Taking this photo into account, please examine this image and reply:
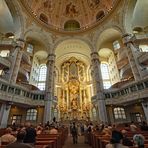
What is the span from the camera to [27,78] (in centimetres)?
2238

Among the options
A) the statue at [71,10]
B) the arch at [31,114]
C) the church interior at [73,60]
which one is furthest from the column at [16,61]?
the statue at [71,10]

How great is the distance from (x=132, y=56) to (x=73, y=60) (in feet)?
53.3

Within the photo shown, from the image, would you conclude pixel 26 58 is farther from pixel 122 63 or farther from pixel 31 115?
pixel 122 63

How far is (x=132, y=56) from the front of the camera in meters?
17.2

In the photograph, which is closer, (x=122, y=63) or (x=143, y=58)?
(x=143, y=58)

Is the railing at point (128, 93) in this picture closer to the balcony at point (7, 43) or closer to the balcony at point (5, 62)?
the balcony at point (5, 62)

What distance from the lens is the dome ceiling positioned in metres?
24.8

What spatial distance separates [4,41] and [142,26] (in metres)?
24.9

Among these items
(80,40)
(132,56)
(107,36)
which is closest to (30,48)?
(80,40)

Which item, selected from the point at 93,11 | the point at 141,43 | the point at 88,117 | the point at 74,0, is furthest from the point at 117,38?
the point at 88,117

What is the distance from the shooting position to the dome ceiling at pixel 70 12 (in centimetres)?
2477

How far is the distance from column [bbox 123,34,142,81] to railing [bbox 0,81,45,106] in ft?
47.1

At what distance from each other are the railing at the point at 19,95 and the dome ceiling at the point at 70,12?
47.3 ft

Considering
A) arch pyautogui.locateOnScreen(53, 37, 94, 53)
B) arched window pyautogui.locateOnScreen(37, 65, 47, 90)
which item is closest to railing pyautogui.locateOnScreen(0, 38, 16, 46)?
arch pyautogui.locateOnScreen(53, 37, 94, 53)
